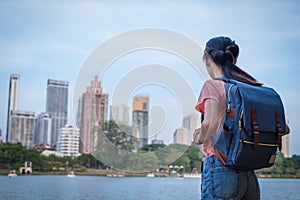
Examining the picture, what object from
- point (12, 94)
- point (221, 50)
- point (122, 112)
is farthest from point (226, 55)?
point (12, 94)

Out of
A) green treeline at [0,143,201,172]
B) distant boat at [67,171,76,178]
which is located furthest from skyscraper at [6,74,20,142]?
distant boat at [67,171,76,178]

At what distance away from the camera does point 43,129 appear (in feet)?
360

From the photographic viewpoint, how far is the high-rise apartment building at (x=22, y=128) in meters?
97.2

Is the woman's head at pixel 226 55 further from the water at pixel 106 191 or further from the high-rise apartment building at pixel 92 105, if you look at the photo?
the water at pixel 106 191

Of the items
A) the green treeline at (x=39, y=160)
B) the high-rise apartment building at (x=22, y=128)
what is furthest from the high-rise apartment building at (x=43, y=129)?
the green treeline at (x=39, y=160)

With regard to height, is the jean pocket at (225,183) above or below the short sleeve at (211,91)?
below

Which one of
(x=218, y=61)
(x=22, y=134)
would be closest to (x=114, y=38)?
(x=218, y=61)

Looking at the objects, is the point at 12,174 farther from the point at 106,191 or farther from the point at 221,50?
the point at 221,50

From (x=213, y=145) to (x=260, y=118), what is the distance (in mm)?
169

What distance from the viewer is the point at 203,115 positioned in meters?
1.41

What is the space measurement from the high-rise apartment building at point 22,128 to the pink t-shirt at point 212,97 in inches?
3839

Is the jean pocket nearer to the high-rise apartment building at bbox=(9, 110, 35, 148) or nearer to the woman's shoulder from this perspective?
the woman's shoulder

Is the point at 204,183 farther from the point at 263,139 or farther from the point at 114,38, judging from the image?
Result: the point at 114,38

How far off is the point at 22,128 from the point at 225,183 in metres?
103
